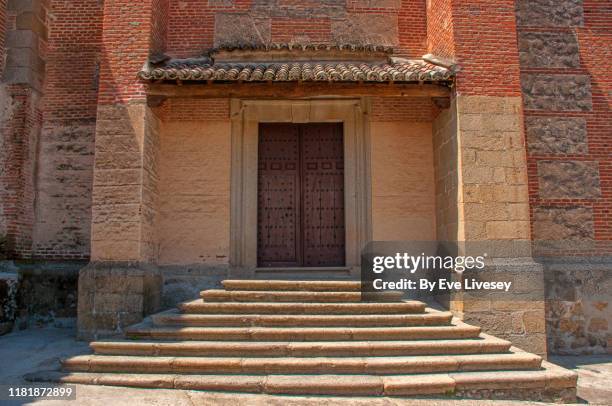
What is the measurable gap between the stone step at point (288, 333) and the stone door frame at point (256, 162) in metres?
2.06

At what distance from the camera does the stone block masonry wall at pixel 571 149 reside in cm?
766

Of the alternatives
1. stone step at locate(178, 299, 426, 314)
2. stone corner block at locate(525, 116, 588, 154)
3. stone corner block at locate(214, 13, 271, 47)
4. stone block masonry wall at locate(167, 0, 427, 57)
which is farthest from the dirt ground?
stone corner block at locate(214, 13, 271, 47)

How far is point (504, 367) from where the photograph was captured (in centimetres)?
546

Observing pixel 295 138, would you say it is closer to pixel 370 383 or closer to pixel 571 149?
pixel 571 149

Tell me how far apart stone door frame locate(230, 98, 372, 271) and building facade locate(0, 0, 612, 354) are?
0.11ft

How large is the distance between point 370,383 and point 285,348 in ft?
3.45

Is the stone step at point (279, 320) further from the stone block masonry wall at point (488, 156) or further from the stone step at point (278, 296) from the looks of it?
the stone block masonry wall at point (488, 156)

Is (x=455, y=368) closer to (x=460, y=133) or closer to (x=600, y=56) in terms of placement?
(x=460, y=133)

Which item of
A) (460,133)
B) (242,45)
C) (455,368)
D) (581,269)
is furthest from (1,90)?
(581,269)

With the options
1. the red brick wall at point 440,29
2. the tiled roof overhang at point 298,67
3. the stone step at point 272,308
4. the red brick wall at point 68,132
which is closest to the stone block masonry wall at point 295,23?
the red brick wall at point 440,29

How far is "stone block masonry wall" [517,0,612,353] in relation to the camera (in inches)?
302

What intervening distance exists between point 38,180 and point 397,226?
5953 mm

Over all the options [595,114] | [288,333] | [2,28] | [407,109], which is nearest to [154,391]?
[288,333]

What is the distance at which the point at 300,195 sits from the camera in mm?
8320
